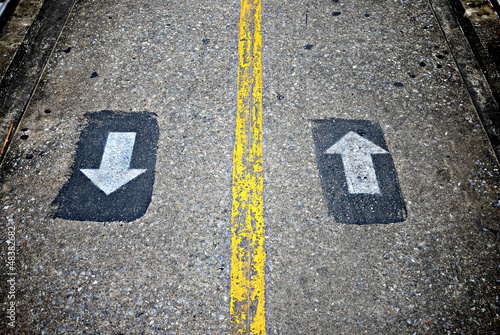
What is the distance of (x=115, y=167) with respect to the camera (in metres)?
3.14

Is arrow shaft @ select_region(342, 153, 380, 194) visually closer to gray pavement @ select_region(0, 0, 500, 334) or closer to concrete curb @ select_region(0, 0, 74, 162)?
gray pavement @ select_region(0, 0, 500, 334)

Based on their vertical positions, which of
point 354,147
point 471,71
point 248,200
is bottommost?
point 248,200

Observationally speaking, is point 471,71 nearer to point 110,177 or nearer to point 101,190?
point 110,177

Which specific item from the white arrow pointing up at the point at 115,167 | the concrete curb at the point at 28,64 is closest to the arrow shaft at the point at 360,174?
the white arrow pointing up at the point at 115,167

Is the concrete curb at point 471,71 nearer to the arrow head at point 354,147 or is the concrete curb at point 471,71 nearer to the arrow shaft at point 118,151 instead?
the arrow head at point 354,147

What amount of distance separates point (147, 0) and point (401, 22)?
3.68 m

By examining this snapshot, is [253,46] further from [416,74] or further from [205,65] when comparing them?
[416,74]

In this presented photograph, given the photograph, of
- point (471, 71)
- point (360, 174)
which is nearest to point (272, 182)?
point (360, 174)

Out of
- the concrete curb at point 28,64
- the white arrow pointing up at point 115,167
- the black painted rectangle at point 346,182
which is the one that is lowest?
the black painted rectangle at point 346,182

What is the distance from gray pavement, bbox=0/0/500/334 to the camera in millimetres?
2510

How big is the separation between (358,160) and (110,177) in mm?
2595

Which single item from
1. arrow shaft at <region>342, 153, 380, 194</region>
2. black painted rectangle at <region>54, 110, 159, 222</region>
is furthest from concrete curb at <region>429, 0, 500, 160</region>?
black painted rectangle at <region>54, 110, 159, 222</region>

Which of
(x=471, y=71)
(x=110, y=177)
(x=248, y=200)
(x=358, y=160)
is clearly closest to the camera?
(x=248, y=200)

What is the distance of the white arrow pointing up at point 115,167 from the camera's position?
10.00ft
